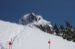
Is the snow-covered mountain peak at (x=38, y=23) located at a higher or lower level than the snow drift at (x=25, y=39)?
higher

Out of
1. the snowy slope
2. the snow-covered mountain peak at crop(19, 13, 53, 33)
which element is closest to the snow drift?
the snowy slope


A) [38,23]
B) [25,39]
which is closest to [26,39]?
[25,39]

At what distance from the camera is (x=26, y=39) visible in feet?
20.6

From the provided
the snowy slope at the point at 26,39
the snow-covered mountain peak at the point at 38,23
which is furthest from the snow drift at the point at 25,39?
the snow-covered mountain peak at the point at 38,23

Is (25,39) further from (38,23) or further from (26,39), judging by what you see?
(38,23)

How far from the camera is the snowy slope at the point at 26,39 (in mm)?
5714

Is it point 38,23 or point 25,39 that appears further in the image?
point 38,23

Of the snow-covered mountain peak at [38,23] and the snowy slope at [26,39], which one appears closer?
the snowy slope at [26,39]

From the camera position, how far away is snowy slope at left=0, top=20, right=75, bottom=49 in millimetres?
5714

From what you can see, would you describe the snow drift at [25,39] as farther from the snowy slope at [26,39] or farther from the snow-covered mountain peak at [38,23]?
the snow-covered mountain peak at [38,23]

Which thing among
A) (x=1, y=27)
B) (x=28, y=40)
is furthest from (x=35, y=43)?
(x=1, y=27)

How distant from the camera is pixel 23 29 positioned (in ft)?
22.4

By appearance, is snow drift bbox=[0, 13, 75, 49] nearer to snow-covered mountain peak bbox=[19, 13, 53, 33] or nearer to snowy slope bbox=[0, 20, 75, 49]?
snowy slope bbox=[0, 20, 75, 49]

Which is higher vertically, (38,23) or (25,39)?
(38,23)
